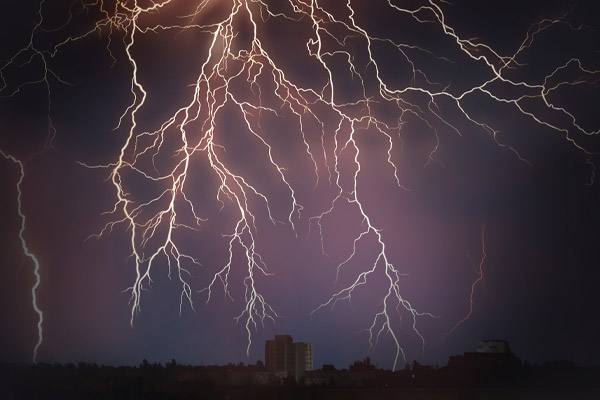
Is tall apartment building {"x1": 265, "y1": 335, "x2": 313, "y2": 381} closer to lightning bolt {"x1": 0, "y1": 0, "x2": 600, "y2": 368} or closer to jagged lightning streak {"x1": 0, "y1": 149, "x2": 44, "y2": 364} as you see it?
lightning bolt {"x1": 0, "y1": 0, "x2": 600, "y2": 368}

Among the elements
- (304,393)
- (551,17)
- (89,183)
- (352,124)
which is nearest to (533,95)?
(551,17)

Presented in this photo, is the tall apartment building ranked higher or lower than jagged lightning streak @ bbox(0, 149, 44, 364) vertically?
lower

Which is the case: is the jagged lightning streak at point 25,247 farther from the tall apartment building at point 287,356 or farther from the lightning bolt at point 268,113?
the tall apartment building at point 287,356

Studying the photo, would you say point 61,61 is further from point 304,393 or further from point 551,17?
point 551,17

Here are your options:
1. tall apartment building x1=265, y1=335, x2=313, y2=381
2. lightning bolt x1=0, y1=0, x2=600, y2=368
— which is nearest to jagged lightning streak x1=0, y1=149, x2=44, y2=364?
lightning bolt x1=0, y1=0, x2=600, y2=368

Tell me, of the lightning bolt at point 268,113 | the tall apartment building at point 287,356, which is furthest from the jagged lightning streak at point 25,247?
the tall apartment building at point 287,356

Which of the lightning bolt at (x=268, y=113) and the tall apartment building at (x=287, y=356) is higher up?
the lightning bolt at (x=268, y=113)
